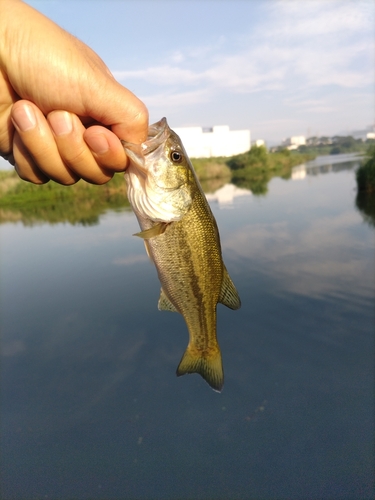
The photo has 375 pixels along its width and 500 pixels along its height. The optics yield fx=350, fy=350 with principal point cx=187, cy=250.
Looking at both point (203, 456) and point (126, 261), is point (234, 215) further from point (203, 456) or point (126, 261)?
point (203, 456)

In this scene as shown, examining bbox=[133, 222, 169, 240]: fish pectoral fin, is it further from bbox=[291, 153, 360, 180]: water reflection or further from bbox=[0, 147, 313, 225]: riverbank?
bbox=[291, 153, 360, 180]: water reflection

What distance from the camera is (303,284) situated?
10.6 meters

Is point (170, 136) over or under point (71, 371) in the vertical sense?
over

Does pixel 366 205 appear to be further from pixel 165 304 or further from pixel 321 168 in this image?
pixel 321 168

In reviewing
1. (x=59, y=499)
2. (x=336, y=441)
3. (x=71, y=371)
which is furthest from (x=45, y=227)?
(x=336, y=441)

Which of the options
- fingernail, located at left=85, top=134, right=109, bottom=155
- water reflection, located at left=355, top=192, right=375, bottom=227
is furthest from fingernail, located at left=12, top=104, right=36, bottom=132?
water reflection, located at left=355, top=192, right=375, bottom=227

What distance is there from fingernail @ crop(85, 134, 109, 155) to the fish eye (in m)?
0.40

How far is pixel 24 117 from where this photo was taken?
6.11 feet

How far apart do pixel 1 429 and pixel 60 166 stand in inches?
240

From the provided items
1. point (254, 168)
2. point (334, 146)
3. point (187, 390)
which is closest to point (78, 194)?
point (254, 168)

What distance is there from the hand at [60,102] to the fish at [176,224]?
0.15 meters

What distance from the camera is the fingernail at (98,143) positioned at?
1.95 m

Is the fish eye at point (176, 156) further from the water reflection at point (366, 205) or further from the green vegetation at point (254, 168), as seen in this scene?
the green vegetation at point (254, 168)

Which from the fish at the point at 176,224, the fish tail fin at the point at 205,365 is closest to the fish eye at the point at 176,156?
the fish at the point at 176,224
